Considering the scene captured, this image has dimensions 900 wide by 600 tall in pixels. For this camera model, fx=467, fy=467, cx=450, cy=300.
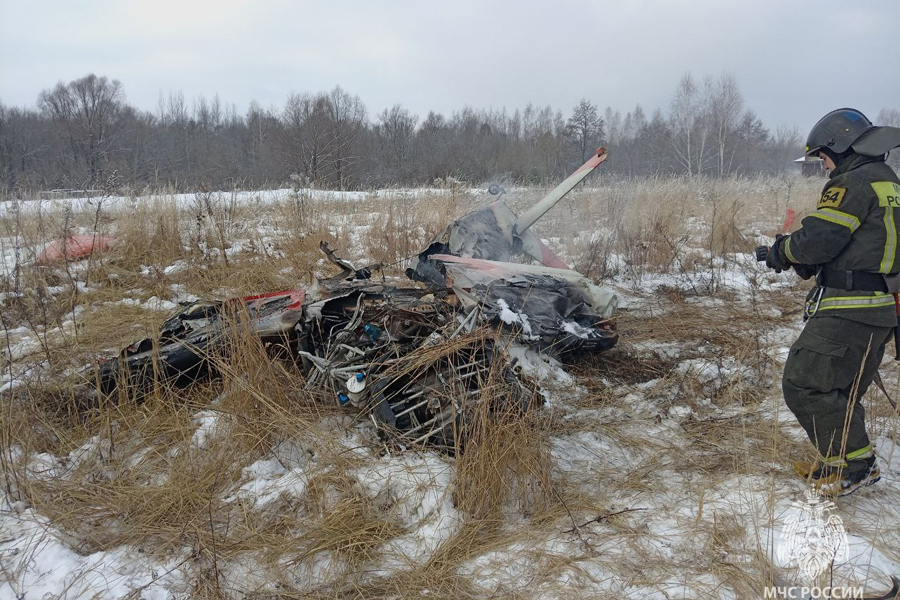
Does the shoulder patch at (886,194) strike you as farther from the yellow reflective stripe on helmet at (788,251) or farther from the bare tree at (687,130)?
the bare tree at (687,130)

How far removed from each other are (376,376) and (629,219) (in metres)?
7.28

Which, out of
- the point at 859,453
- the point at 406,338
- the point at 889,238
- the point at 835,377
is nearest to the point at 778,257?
the point at 889,238

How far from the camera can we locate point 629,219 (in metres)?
8.73

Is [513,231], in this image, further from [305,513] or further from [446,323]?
[305,513]

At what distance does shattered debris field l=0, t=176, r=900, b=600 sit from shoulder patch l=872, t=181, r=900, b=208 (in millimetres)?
951

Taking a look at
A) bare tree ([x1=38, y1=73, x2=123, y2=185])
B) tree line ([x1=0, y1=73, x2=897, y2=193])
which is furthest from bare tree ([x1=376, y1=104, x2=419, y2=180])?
bare tree ([x1=38, y1=73, x2=123, y2=185])

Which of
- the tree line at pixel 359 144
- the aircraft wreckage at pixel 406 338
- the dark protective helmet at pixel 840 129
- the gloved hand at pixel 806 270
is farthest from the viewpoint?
the tree line at pixel 359 144

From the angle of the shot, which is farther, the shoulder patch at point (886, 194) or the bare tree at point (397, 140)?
the bare tree at point (397, 140)

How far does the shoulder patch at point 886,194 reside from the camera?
2.15 meters

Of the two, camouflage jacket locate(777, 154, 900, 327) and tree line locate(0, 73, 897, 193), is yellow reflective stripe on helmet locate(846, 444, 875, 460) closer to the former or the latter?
camouflage jacket locate(777, 154, 900, 327)

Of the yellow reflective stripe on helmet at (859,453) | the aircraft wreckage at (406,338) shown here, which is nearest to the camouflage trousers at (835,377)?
the yellow reflective stripe on helmet at (859,453)

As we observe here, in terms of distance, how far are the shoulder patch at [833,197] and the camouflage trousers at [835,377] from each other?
553 mm

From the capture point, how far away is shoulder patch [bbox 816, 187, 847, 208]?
2225 millimetres

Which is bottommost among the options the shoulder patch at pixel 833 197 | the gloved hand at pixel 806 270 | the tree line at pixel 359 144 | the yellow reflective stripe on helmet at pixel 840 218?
the gloved hand at pixel 806 270
